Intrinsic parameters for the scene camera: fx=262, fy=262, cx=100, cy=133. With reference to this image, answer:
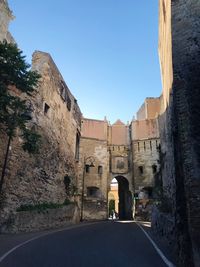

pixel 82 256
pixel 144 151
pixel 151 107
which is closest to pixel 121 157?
pixel 144 151

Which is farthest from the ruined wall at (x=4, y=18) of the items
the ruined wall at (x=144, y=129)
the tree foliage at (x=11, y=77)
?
the ruined wall at (x=144, y=129)

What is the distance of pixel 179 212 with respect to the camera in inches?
212

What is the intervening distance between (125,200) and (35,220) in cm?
1976

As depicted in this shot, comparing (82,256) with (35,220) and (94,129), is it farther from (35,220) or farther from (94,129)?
(94,129)

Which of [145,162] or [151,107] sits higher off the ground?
[151,107]

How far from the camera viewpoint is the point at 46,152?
16281 millimetres

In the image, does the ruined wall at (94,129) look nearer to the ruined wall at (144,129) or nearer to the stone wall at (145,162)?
the ruined wall at (144,129)

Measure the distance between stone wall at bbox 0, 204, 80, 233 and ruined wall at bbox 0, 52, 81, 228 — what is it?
373 mm

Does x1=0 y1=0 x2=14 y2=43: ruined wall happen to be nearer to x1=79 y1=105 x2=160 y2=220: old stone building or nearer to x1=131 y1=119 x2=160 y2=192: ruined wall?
x1=79 y1=105 x2=160 y2=220: old stone building

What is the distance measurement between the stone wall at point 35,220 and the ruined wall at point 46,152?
373 millimetres

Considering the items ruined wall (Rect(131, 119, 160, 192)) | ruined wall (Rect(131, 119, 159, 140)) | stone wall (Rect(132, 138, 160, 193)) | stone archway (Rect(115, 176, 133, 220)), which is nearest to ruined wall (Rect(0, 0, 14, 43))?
ruined wall (Rect(131, 119, 159, 140))

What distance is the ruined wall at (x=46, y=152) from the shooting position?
40.5 ft

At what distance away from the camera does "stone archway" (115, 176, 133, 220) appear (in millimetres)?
29341

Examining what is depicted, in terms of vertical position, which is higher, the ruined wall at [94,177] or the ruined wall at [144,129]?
the ruined wall at [144,129]
